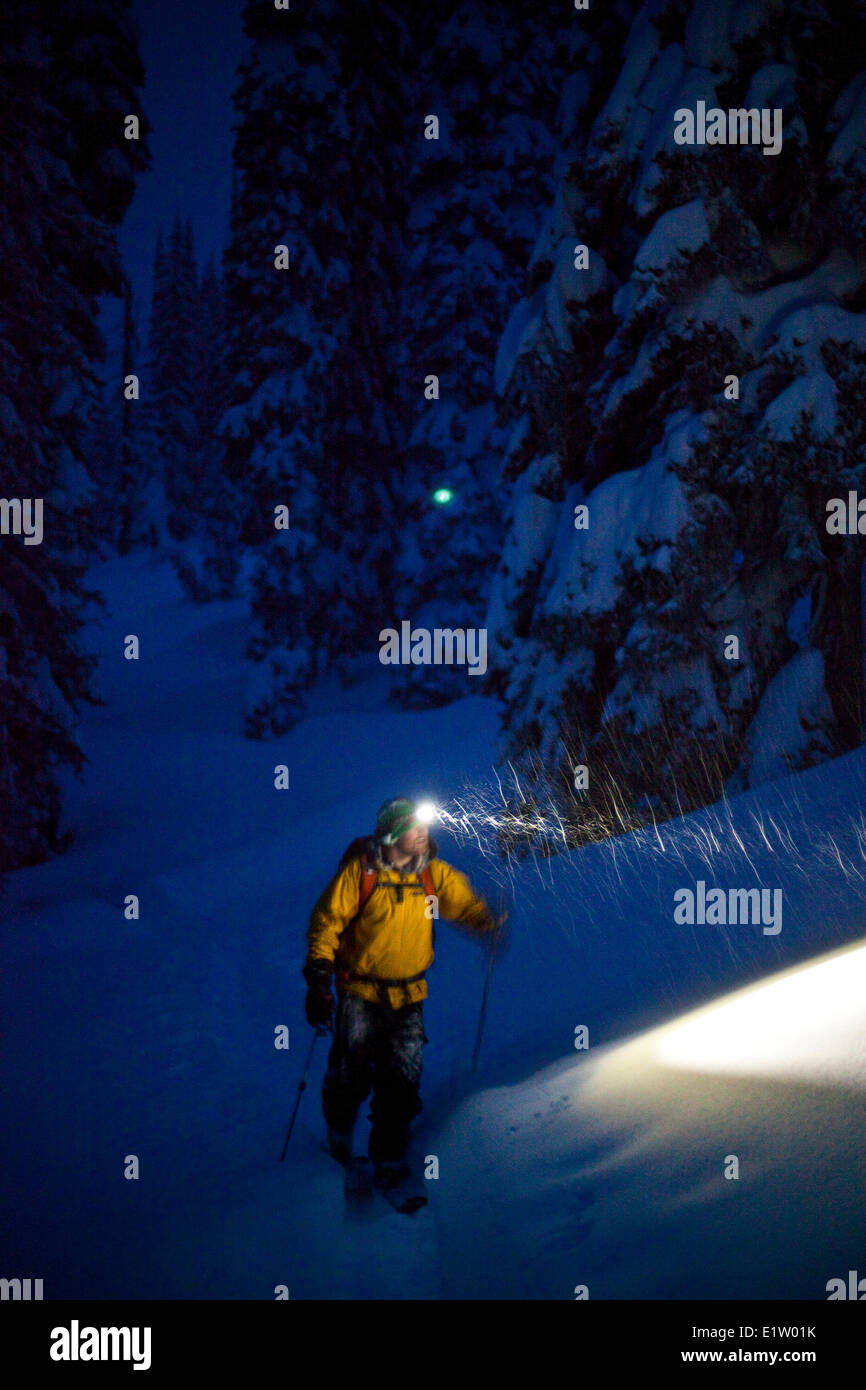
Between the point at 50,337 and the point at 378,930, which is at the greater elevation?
the point at 50,337

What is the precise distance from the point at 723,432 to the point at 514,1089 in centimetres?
611

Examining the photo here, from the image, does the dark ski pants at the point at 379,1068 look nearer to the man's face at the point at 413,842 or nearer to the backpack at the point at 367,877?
the backpack at the point at 367,877

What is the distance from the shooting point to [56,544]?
536 inches

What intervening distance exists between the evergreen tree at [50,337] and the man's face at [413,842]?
8790 millimetres

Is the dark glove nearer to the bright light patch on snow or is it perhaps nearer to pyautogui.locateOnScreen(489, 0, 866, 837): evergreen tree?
the bright light patch on snow

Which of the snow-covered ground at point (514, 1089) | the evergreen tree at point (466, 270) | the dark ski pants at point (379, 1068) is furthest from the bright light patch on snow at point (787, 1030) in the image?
the evergreen tree at point (466, 270)

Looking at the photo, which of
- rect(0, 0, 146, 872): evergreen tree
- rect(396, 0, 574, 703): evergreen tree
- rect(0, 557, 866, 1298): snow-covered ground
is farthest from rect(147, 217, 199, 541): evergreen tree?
rect(0, 557, 866, 1298): snow-covered ground

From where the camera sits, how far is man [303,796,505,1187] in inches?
178

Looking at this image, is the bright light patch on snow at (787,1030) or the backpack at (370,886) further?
the backpack at (370,886)

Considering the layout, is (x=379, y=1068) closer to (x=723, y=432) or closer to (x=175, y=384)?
(x=723, y=432)

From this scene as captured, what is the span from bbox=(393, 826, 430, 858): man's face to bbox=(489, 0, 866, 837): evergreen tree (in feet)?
13.8

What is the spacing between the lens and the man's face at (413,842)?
14.8ft

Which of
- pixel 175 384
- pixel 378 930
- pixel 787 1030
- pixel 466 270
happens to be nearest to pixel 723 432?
pixel 787 1030

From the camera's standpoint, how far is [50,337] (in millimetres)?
13273
